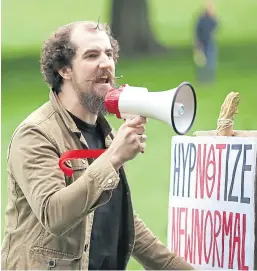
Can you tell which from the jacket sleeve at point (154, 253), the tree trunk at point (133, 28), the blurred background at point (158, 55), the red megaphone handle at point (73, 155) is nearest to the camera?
the red megaphone handle at point (73, 155)

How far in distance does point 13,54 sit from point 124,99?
3.39m

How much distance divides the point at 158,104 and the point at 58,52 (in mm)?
609

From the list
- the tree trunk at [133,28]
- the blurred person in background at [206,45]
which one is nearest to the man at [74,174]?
the blurred person in background at [206,45]

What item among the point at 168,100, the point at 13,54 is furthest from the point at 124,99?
the point at 13,54

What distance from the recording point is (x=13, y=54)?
19.9 ft

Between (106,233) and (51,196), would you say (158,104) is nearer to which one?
(51,196)

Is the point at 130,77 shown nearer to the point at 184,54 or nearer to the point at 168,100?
the point at 184,54

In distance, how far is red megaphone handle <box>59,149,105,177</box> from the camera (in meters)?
2.85

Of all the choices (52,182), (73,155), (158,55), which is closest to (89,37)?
(73,155)

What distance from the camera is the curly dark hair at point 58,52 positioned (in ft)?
10.2

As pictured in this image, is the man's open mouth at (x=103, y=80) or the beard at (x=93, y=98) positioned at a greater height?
the man's open mouth at (x=103, y=80)

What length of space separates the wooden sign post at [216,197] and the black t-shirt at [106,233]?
42 cm

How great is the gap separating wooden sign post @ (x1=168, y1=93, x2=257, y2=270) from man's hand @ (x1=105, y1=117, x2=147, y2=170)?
64cm

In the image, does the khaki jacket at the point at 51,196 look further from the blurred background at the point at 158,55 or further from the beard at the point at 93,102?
the blurred background at the point at 158,55
